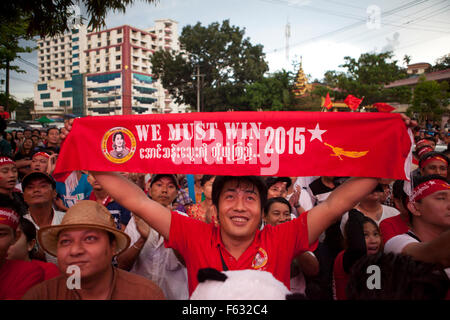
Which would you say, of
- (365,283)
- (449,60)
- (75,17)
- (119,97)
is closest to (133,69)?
(119,97)

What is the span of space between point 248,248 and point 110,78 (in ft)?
258

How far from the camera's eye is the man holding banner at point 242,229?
187cm

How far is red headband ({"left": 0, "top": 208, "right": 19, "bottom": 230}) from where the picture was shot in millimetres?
1970

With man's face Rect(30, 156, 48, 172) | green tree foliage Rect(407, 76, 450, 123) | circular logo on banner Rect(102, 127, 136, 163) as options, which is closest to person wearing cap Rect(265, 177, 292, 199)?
circular logo on banner Rect(102, 127, 136, 163)

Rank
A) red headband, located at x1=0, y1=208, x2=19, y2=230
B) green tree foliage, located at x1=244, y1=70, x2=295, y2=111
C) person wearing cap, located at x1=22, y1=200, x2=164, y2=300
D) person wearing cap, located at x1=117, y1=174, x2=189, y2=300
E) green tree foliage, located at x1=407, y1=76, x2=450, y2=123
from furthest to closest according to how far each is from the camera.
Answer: green tree foliage, located at x1=244, y1=70, x2=295, y2=111, green tree foliage, located at x1=407, y1=76, x2=450, y2=123, person wearing cap, located at x1=117, y1=174, x2=189, y2=300, red headband, located at x1=0, y1=208, x2=19, y2=230, person wearing cap, located at x1=22, y1=200, x2=164, y2=300

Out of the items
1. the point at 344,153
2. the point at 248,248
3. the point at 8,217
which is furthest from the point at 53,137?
the point at 344,153

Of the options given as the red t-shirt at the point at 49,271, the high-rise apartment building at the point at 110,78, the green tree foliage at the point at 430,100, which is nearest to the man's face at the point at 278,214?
the red t-shirt at the point at 49,271

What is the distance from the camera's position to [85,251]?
5.55ft

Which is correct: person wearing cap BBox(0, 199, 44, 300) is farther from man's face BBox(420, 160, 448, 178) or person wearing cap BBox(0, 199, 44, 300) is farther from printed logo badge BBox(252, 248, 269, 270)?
man's face BBox(420, 160, 448, 178)

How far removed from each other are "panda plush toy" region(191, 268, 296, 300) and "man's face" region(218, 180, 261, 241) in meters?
0.68

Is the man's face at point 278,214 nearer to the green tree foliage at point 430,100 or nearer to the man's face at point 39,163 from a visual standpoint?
the man's face at point 39,163

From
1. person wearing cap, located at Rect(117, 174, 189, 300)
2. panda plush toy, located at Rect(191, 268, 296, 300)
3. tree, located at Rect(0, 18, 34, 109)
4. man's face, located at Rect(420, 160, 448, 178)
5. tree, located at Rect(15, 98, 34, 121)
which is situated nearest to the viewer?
panda plush toy, located at Rect(191, 268, 296, 300)

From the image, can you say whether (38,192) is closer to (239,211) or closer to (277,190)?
(239,211)

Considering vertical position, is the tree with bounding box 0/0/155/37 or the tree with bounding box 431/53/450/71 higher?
the tree with bounding box 431/53/450/71
